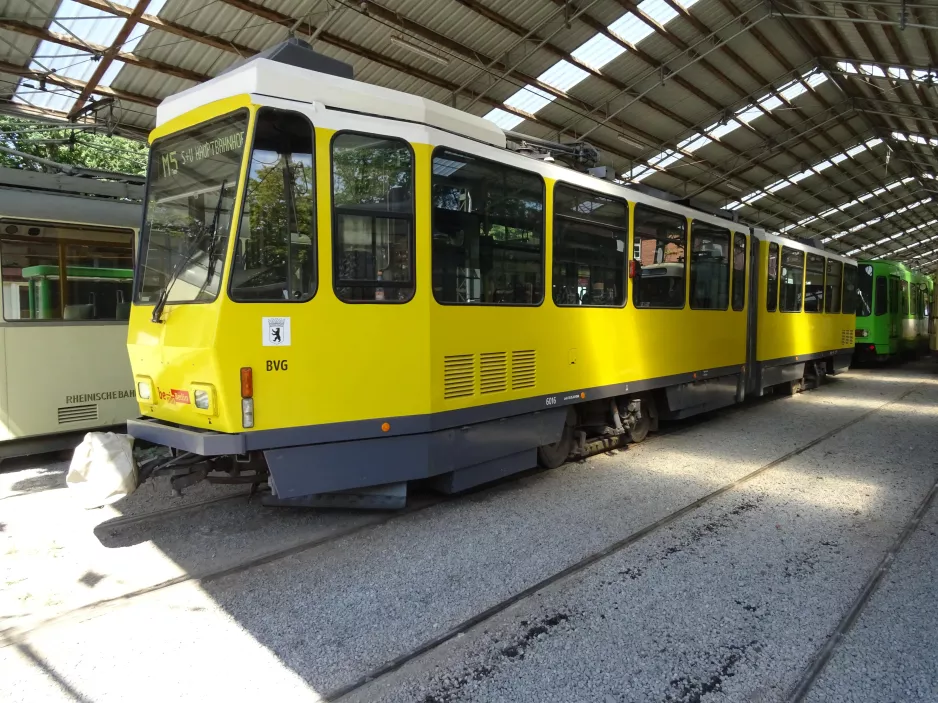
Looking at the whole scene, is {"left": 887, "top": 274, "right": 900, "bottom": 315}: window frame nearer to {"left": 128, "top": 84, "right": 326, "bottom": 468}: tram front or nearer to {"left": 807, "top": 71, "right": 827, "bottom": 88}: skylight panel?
{"left": 807, "top": 71, "right": 827, "bottom": 88}: skylight panel

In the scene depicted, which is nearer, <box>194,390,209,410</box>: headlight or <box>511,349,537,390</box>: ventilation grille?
<box>194,390,209,410</box>: headlight

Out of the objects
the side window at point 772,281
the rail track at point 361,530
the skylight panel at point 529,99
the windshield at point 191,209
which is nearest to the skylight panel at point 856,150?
the skylight panel at point 529,99

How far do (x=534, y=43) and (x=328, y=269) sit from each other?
10851 mm

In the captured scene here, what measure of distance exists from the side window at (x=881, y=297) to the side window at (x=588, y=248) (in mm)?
14800

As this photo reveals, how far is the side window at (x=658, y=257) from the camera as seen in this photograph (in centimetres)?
682

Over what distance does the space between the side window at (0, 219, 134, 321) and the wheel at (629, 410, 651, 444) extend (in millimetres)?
6085

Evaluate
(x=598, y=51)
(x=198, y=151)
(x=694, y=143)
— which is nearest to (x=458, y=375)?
(x=198, y=151)

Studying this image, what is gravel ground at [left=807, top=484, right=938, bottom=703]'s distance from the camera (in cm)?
276

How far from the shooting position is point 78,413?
668cm

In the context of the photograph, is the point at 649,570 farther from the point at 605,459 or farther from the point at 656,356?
the point at 656,356

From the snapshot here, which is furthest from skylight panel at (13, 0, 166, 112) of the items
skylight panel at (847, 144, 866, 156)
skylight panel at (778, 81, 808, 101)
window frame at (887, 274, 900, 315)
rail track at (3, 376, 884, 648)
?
skylight panel at (847, 144, 866, 156)

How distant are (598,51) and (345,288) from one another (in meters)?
12.3

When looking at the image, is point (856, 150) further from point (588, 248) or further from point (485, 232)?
point (485, 232)

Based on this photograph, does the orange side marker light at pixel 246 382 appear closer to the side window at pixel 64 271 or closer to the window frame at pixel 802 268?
the side window at pixel 64 271
